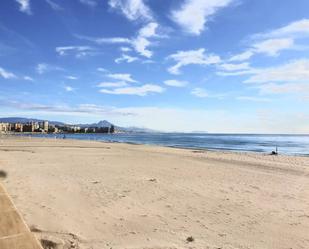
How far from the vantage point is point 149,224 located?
6.55m

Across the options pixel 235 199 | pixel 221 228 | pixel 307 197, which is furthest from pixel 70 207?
pixel 307 197

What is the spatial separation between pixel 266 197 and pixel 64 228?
620 cm

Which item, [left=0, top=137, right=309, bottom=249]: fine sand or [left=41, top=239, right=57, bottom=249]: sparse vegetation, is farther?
[left=0, top=137, right=309, bottom=249]: fine sand

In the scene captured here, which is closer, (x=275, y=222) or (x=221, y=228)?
(x=221, y=228)

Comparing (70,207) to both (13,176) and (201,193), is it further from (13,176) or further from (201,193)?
(13,176)

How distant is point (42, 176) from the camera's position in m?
12.2

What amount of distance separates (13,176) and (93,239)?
7444 millimetres

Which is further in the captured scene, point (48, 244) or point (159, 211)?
point (159, 211)

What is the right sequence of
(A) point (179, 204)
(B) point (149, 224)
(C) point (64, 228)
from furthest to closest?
(A) point (179, 204), (B) point (149, 224), (C) point (64, 228)

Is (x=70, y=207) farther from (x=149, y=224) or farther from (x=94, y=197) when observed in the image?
(x=149, y=224)

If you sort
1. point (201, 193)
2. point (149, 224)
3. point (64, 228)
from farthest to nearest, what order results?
point (201, 193) → point (149, 224) → point (64, 228)

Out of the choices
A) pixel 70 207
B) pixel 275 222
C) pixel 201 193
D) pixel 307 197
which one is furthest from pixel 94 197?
pixel 307 197

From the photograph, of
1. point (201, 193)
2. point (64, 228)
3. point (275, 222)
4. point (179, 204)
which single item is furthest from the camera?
point (201, 193)

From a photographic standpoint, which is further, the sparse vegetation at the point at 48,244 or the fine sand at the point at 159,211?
the fine sand at the point at 159,211
